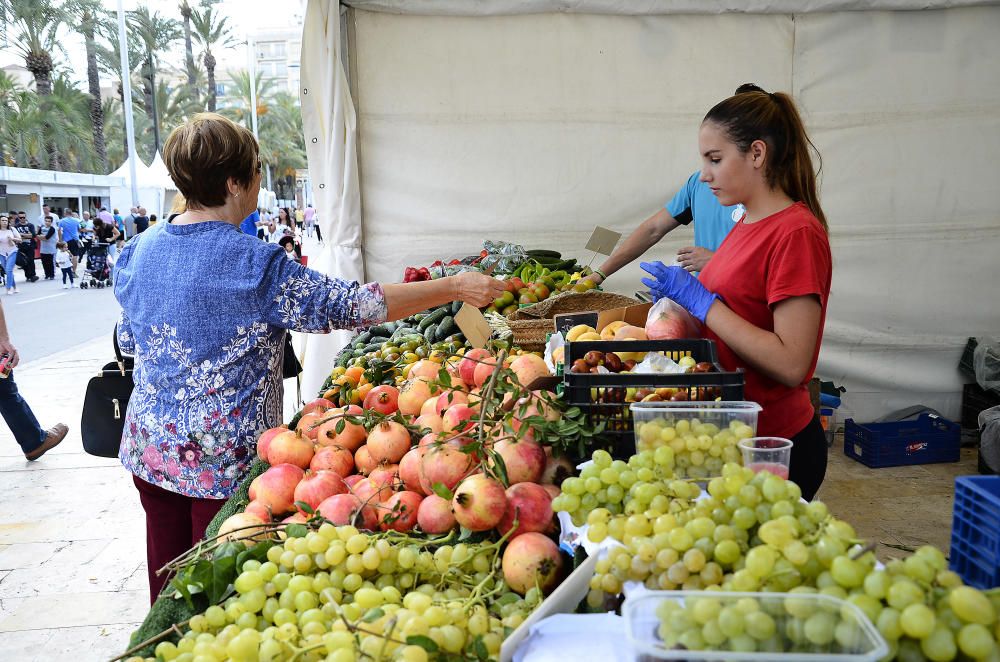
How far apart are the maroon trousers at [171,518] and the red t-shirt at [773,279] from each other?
1605mm

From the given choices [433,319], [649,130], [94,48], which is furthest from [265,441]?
[94,48]

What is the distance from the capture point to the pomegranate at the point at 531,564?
140cm

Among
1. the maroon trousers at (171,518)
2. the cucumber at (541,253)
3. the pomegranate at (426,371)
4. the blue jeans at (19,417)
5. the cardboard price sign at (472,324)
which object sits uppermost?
the cucumber at (541,253)

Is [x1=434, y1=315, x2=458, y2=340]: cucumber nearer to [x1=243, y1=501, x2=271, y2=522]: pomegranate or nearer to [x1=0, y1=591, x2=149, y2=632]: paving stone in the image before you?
[x1=0, y1=591, x2=149, y2=632]: paving stone

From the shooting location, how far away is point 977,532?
1086mm

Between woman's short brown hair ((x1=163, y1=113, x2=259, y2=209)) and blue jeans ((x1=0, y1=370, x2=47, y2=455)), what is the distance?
4.03m

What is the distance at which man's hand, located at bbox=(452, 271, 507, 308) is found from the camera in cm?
251

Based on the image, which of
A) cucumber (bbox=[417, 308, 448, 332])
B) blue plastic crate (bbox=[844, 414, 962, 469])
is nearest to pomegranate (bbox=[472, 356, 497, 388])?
cucumber (bbox=[417, 308, 448, 332])

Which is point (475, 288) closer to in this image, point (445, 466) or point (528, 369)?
point (528, 369)

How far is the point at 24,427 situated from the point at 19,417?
0.09 meters

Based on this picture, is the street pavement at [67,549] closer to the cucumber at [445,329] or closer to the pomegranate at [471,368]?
the cucumber at [445,329]

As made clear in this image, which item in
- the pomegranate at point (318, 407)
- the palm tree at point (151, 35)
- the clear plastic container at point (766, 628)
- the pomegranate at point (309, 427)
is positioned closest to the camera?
the clear plastic container at point (766, 628)

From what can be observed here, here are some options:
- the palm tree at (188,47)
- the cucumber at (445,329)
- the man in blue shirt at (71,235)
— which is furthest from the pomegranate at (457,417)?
the palm tree at (188,47)

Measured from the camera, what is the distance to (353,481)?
1940 mm
